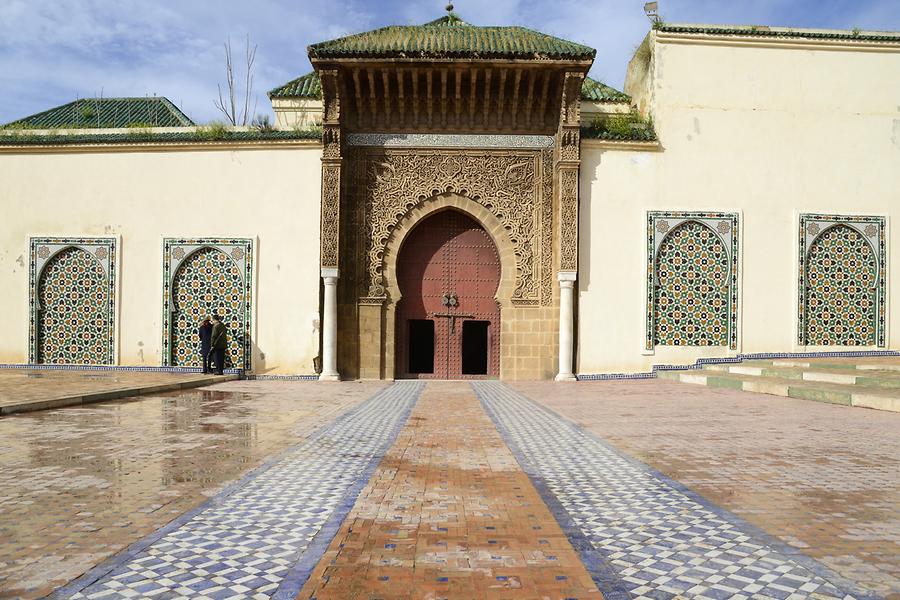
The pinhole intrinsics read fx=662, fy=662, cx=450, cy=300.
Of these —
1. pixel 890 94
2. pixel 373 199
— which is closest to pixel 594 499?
pixel 373 199

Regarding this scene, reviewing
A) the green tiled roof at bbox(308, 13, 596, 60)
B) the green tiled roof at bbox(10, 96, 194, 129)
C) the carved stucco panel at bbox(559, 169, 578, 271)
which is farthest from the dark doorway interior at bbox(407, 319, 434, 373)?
the green tiled roof at bbox(10, 96, 194, 129)

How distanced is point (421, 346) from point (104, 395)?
534 centimetres

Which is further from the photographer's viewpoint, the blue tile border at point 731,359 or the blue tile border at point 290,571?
the blue tile border at point 731,359

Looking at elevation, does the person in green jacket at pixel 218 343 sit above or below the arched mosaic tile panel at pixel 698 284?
below

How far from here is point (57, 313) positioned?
8633mm

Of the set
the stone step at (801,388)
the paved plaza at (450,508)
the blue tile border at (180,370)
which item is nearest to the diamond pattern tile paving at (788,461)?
the paved plaza at (450,508)

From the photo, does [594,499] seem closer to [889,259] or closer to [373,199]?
[373,199]

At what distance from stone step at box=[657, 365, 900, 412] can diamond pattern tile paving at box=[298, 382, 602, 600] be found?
3387 mm

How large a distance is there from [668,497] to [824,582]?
0.82 metres

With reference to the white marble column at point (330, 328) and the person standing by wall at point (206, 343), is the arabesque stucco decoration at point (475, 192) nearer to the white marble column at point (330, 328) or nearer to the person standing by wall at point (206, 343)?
the white marble column at point (330, 328)

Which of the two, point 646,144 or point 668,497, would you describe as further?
point 646,144

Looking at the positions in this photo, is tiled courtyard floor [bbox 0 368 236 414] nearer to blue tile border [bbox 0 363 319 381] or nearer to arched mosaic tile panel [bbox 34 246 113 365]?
blue tile border [bbox 0 363 319 381]

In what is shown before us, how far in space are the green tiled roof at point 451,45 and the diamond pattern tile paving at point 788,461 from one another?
435cm

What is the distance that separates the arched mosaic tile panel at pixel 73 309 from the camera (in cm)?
855
